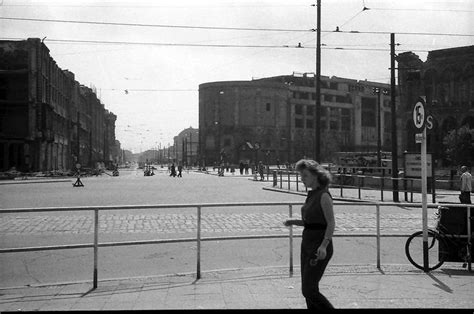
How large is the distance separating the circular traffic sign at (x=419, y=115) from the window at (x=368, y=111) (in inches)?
5210

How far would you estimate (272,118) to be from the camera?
126 m

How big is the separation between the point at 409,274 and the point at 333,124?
12745 cm

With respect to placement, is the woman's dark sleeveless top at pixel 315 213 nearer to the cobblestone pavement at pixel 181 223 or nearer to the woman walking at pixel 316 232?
the woman walking at pixel 316 232

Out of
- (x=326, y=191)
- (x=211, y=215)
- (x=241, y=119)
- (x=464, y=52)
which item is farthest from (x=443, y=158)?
(x=241, y=119)

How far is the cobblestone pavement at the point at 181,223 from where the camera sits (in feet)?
40.0

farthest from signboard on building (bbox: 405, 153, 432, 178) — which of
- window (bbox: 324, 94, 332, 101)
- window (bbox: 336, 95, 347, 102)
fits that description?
window (bbox: 336, 95, 347, 102)

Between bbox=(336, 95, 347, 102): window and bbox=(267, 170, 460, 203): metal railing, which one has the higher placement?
bbox=(336, 95, 347, 102): window

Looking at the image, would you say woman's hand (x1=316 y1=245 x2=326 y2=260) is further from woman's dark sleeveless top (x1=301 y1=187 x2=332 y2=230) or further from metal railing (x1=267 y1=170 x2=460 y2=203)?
metal railing (x1=267 y1=170 x2=460 y2=203)

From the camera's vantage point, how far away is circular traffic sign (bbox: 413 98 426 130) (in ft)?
26.8

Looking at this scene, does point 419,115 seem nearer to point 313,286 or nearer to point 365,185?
point 313,286

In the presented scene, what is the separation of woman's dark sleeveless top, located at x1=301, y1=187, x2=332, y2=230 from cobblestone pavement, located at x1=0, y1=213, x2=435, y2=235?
6563 millimetres

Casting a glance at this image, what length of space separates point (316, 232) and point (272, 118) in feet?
400

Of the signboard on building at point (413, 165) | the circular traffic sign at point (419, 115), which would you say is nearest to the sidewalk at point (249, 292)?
the circular traffic sign at point (419, 115)

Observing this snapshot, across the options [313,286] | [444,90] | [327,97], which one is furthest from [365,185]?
[327,97]
